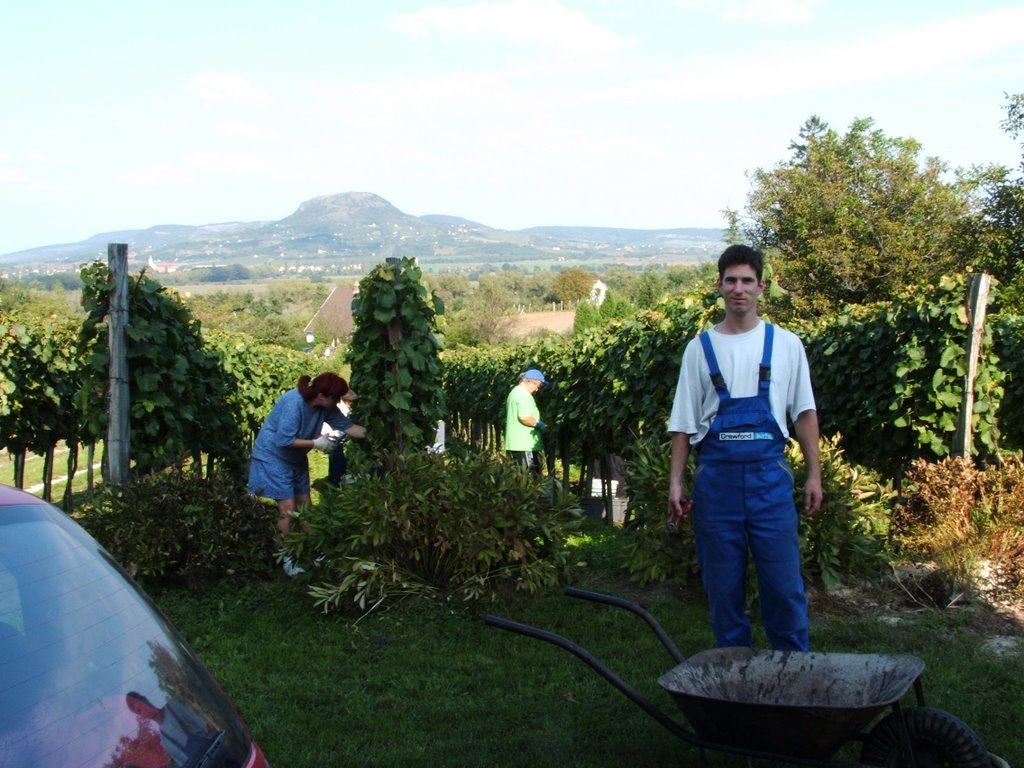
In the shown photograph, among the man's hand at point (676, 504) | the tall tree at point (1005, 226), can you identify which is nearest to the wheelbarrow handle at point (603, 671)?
the man's hand at point (676, 504)

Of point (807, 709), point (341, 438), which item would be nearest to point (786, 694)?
point (807, 709)

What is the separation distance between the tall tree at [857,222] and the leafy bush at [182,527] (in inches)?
1131

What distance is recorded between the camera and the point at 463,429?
A: 88.0 ft

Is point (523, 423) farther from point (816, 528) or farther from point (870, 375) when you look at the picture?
point (816, 528)

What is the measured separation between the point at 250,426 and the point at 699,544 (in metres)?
16.4

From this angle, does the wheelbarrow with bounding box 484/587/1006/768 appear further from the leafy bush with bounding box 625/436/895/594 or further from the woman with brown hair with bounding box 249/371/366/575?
the woman with brown hair with bounding box 249/371/366/575

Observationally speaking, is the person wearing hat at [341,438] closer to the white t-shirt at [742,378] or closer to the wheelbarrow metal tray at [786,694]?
the white t-shirt at [742,378]

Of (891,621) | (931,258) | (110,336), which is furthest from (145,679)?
(931,258)

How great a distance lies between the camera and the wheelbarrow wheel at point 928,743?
3283 mm

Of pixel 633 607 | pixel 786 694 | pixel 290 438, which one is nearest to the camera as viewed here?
pixel 786 694

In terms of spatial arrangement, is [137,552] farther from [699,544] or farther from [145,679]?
[145,679]

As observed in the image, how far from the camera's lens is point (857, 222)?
36.5m

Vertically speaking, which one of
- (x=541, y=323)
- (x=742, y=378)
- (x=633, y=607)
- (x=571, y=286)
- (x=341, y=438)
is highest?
(x=742, y=378)

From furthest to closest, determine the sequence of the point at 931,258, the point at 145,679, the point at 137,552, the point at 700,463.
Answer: the point at 931,258 → the point at 137,552 → the point at 700,463 → the point at 145,679
